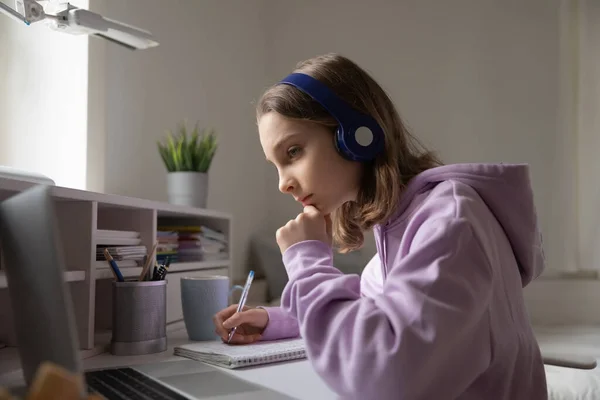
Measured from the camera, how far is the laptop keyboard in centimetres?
64

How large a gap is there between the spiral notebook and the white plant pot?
2.38 feet

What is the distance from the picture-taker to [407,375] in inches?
24.1

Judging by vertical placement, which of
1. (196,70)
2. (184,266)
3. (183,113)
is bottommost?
(184,266)

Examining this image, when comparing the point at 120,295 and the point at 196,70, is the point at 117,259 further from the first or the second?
the point at 196,70

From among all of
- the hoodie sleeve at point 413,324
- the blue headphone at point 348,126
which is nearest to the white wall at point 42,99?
the blue headphone at point 348,126

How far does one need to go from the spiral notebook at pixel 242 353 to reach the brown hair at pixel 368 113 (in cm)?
24

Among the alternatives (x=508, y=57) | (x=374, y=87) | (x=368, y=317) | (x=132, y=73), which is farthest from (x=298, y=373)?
(x=508, y=57)

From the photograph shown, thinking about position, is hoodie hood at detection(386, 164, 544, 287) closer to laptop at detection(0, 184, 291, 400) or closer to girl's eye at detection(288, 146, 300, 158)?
girl's eye at detection(288, 146, 300, 158)

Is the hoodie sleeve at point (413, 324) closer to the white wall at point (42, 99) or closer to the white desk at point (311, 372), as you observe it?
the white desk at point (311, 372)

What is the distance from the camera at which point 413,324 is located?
618mm

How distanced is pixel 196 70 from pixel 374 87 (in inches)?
54.6

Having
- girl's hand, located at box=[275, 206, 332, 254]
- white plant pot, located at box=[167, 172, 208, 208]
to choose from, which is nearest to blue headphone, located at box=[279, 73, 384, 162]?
girl's hand, located at box=[275, 206, 332, 254]

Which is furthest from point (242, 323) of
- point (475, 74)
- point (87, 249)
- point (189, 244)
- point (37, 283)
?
point (475, 74)

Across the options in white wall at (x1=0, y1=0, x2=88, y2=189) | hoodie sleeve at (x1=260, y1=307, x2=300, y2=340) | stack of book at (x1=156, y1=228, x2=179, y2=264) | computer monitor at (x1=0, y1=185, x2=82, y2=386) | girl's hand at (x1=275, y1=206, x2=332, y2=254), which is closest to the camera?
computer monitor at (x1=0, y1=185, x2=82, y2=386)
